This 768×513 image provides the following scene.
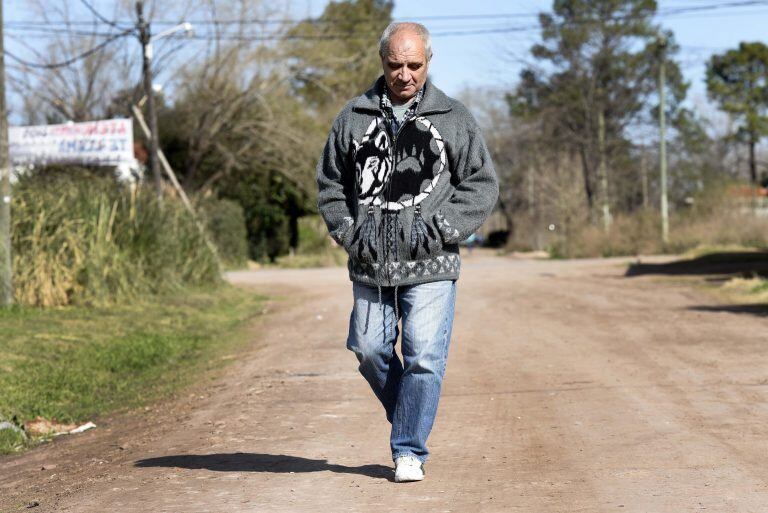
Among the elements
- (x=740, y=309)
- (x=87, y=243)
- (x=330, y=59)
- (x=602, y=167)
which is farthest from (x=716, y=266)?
(x=602, y=167)

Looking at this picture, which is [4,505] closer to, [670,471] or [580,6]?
[670,471]

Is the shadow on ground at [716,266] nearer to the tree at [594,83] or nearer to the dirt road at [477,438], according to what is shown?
the dirt road at [477,438]

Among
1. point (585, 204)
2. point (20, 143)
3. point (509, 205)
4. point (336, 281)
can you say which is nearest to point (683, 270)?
point (336, 281)

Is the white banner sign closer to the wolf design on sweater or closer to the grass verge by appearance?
the grass verge

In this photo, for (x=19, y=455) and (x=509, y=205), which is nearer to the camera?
(x=19, y=455)

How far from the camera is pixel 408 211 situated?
5.29m

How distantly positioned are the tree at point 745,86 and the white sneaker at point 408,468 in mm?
57962

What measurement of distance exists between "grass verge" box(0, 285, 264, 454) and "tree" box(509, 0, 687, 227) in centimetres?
3770

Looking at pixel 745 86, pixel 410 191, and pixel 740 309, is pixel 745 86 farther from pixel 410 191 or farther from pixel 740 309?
pixel 410 191

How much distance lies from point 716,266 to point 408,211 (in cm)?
2250

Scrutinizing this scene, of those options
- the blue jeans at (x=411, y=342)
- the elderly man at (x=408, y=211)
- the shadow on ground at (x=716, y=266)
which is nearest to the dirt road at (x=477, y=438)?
the blue jeans at (x=411, y=342)

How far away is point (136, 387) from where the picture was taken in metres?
11.3

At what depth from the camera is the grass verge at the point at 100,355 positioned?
1005cm

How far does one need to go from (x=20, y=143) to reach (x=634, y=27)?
31.4m
